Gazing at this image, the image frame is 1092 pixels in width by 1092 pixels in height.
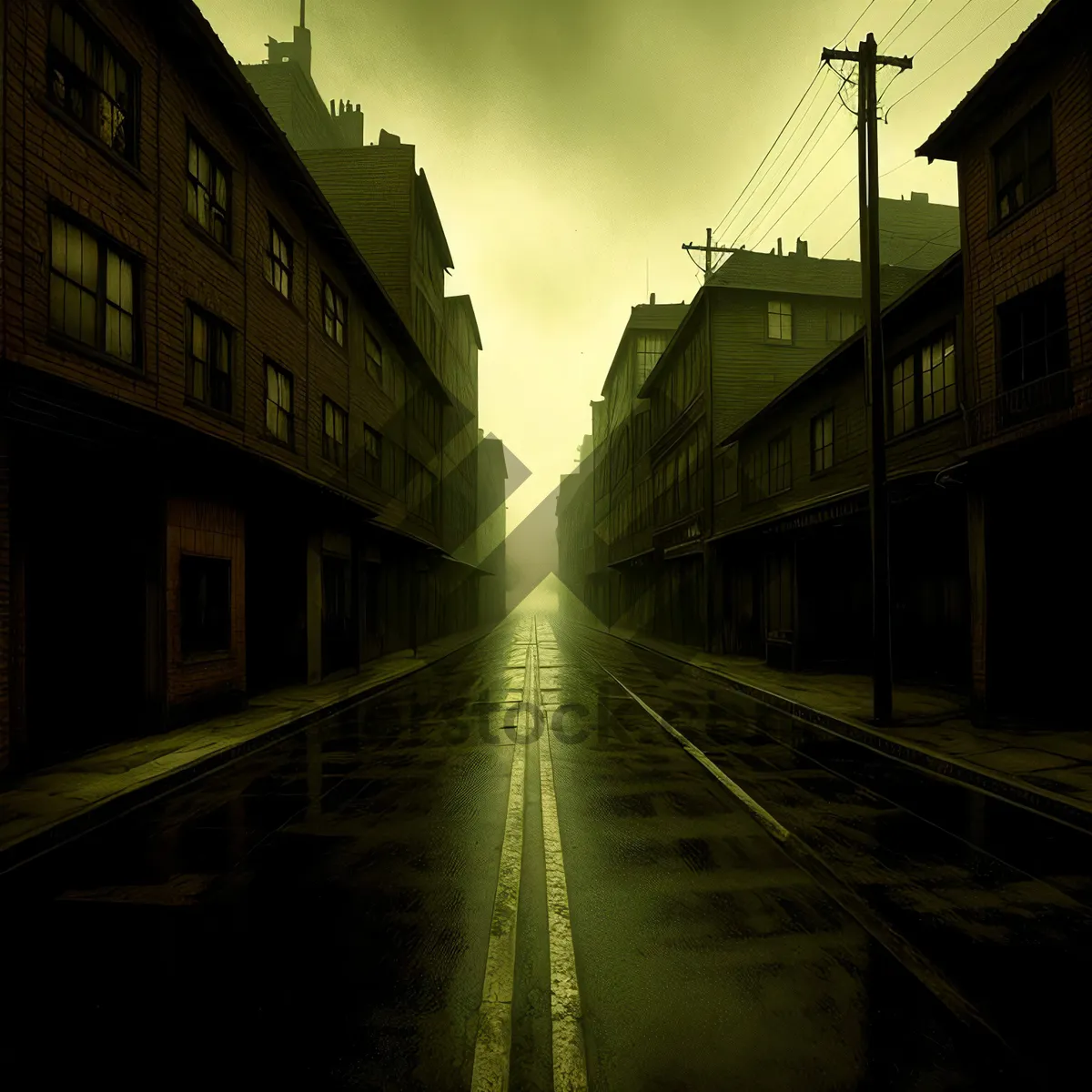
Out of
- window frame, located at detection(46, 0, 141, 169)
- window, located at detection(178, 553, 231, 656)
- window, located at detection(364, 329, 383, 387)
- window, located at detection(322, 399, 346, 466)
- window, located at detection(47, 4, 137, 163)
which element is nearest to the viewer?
window frame, located at detection(46, 0, 141, 169)

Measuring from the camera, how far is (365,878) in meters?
4.70

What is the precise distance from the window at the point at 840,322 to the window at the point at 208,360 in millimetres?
22662

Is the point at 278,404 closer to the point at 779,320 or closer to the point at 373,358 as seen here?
the point at 373,358

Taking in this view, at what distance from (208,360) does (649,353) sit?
33.4m

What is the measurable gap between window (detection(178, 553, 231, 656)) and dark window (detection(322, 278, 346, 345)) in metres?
9.34

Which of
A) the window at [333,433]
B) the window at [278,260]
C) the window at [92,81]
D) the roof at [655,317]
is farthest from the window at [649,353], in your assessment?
the window at [92,81]

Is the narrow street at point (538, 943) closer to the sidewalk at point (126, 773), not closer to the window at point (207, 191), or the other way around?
the sidewalk at point (126, 773)

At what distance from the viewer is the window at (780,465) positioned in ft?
69.8

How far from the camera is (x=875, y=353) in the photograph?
10.8m

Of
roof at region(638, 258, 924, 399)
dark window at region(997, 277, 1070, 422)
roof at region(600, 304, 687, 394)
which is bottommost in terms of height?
Result: dark window at region(997, 277, 1070, 422)

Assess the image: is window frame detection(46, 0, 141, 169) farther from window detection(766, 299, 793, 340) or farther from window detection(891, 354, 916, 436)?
window detection(766, 299, 793, 340)

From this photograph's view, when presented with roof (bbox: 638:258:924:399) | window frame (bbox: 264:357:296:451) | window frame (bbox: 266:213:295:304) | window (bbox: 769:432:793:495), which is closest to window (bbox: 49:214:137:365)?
window frame (bbox: 264:357:296:451)

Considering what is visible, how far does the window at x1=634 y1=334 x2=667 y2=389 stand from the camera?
42281mm

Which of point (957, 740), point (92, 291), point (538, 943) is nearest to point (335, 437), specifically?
point (92, 291)
